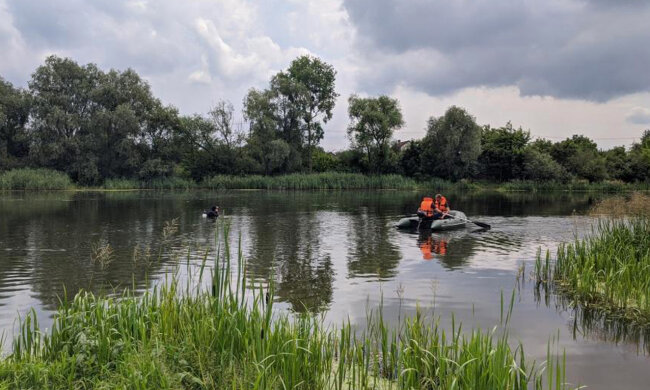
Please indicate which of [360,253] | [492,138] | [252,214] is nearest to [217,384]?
[360,253]

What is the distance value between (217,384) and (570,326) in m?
6.69

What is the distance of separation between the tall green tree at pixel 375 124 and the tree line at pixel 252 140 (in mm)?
150

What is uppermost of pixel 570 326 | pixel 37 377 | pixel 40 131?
pixel 40 131

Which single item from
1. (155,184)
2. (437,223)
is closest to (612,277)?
(437,223)

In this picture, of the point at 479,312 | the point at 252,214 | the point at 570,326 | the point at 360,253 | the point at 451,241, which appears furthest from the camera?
the point at 252,214

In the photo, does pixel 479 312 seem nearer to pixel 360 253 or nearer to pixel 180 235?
pixel 360 253

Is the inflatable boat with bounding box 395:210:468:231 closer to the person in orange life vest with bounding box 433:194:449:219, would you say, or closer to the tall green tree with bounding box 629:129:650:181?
the person in orange life vest with bounding box 433:194:449:219

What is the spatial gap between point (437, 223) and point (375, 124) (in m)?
51.9

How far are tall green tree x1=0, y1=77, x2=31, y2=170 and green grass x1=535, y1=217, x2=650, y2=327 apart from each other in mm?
68531

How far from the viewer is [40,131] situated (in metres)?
64.4

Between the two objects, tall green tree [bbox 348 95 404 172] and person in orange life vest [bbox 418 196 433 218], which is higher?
tall green tree [bbox 348 95 404 172]

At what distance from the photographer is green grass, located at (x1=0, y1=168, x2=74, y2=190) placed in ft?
183

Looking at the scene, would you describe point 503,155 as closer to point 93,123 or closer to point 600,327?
point 93,123

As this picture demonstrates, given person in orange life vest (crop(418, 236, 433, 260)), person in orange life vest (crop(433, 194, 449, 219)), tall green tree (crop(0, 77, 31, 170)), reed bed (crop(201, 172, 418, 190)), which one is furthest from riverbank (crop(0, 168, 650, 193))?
person in orange life vest (crop(418, 236, 433, 260))
